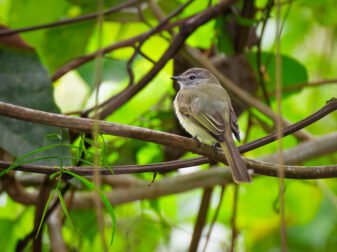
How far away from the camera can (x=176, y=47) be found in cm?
210

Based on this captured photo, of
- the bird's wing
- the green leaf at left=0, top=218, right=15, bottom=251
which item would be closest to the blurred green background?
the green leaf at left=0, top=218, right=15, bottom=251

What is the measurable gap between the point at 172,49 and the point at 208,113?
0.34m

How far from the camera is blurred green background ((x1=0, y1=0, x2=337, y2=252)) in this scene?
8.57 feet

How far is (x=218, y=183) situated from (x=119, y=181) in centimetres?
59

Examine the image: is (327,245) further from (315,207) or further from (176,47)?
(176,47)

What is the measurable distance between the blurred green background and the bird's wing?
0.26 metres

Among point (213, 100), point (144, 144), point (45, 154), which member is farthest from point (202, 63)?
point (45, 154)

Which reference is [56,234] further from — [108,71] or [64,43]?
[64,43]

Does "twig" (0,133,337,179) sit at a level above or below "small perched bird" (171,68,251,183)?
below

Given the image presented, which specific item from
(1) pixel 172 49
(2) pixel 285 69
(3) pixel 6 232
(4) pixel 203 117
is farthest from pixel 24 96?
(2) pixel 285 69

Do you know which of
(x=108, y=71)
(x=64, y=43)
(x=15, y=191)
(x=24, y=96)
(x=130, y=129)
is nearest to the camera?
(x=130, y=129)

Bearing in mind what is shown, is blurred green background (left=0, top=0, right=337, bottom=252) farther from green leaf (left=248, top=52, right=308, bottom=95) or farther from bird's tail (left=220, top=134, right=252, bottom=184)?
bird's tail (left=220, top=134, right=252, bottom=184)

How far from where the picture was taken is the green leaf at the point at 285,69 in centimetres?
262

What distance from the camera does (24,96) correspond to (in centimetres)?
199
